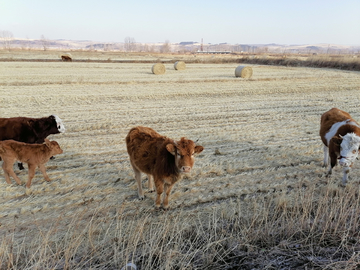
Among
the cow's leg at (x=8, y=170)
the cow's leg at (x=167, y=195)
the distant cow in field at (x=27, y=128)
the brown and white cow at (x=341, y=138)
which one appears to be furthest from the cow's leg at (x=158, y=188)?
the distant cow in field at (x=27, y=128)

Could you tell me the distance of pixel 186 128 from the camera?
31.8ft

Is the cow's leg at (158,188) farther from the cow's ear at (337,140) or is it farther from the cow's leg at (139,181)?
the cow's ear at (337,140)

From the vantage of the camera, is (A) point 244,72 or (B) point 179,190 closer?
(B) point 179,190

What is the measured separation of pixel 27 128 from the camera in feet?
21.3

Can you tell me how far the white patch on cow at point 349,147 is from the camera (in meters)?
5.04

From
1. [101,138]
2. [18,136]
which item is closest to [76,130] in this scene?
[101,138]

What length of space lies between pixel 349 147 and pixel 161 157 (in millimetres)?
3855

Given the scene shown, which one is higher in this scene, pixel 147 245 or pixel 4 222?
pixel 147 245

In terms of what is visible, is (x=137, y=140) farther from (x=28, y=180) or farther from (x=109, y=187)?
(x=28, y=180)

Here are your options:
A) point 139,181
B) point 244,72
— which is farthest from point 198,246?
point 244,72

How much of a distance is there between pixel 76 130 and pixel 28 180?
4089 mm

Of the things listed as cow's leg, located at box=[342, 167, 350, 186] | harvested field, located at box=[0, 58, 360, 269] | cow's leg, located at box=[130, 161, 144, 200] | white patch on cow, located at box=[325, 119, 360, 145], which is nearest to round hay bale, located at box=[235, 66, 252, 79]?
harvested field, located at box=[0, 58, 360, 269]

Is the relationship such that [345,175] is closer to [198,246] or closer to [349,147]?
[349,147]

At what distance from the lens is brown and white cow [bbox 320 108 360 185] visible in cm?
508
